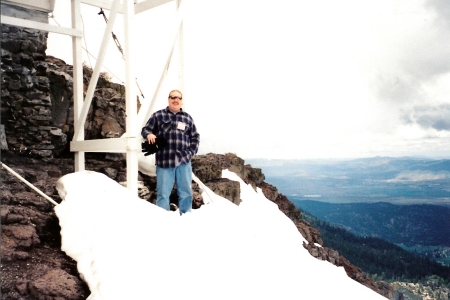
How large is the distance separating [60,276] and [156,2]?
453cm

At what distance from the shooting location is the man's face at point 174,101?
578 cm

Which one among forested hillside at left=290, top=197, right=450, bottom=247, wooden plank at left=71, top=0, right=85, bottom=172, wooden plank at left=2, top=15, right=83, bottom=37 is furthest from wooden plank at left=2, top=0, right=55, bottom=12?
forested hillside at left=290, top=197, right=450, bottom=247

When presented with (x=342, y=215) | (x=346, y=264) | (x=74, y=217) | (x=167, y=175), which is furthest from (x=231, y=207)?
(x=342, y=215)

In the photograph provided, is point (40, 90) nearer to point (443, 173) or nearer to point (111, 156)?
point (111, 156)

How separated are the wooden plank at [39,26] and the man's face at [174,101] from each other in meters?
1.96

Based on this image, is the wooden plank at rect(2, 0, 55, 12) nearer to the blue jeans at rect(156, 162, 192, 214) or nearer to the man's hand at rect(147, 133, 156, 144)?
the man's hand at rect(147, 133, 156, 144)

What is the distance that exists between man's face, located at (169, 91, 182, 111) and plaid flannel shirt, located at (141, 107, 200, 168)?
0.28 ft

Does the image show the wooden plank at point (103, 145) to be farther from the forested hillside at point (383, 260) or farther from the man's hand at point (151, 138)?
the forested hillside at point (383, 260)

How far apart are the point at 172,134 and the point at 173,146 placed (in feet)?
0.60

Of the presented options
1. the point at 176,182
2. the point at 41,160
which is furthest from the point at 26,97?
the point at 176,182

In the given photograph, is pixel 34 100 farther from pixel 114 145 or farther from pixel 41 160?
pixel 114 145

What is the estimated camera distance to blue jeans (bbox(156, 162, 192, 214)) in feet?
18.5

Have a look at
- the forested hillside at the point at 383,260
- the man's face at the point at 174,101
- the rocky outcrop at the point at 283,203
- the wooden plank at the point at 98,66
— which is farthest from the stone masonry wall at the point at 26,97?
the forested hillside at the point at 383,260

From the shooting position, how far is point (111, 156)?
7.76 meters
